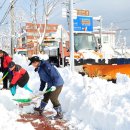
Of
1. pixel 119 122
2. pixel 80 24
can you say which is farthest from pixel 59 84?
pixel 80 24

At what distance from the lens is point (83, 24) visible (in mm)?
17906

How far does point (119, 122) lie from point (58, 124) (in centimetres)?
161

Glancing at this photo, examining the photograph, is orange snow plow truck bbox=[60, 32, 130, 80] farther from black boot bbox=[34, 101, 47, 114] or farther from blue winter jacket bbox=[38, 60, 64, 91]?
blue winter jacket bbox=[38, 60, 64, 91]

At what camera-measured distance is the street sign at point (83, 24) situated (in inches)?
671

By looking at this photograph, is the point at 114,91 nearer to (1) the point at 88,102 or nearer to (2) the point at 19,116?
(1) the point at 88,102

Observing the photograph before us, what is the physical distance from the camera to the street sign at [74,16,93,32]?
17.0 m

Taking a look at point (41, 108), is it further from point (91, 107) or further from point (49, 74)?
point (91, 107)

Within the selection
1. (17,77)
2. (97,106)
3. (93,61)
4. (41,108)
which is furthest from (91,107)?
(93,61)

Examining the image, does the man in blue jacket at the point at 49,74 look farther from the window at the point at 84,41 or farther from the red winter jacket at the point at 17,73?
the window at the point at 84,41

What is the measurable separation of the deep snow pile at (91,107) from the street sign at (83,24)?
25.4 feet

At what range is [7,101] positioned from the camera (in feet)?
30.5

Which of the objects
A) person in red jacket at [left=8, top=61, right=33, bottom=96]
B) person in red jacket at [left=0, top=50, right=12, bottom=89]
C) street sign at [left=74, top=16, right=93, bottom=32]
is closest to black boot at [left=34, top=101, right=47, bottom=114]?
person in red jacket at [left=8, top=61, right=33, bottom=96]

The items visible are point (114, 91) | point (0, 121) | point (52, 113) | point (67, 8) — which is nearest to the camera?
point (0, 121)

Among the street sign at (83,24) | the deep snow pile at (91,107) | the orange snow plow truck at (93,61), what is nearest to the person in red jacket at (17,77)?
the deep snow pile at (91,107)
